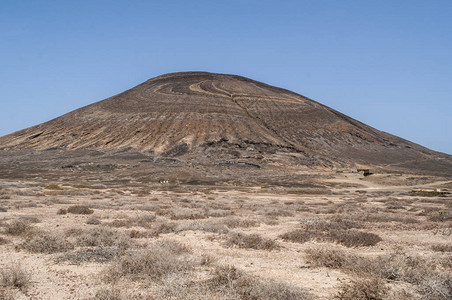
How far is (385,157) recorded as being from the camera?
84000mm

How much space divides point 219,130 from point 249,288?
75.2m

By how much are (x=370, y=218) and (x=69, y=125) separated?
86.5 meters

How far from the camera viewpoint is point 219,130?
3172 inches

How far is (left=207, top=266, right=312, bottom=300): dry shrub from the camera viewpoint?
5.40 m

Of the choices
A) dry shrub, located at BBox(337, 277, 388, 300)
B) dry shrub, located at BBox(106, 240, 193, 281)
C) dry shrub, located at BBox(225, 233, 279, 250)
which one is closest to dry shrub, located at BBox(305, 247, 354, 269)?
dry shrub, located at BBox(225, 233, 279, 250)

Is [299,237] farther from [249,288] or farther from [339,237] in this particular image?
[249,288]

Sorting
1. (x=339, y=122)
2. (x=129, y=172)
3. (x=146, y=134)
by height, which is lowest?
(x=129, y=172)

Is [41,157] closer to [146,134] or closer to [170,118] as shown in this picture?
[146,134]

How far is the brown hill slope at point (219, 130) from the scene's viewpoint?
74.7 m

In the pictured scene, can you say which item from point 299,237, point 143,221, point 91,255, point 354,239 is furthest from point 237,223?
point 91,255

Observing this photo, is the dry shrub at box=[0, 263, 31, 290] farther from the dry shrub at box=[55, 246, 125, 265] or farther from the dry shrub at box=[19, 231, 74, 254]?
the dry shrub at box=[19, 231, 74, 254]

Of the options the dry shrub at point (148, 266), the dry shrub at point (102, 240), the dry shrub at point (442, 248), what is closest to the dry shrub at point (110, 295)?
the dry shrub at point (148, 266)

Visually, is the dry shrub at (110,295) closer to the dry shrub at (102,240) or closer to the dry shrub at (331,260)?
the dry shrub at (102,240)

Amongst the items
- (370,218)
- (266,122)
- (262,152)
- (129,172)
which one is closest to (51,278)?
(370,218)
